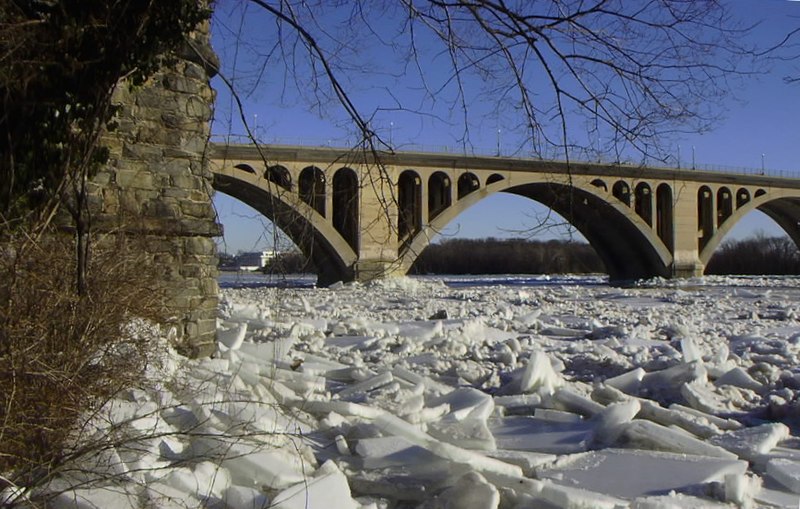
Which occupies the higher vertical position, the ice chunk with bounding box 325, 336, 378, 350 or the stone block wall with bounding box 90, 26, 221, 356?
the stone block wall with bounding box 90, 26, 221, 356

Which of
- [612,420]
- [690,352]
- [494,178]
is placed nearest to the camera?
[612,420]

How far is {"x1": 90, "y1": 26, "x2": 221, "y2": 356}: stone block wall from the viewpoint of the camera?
19.5ft

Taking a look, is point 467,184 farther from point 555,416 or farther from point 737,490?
point 737,490

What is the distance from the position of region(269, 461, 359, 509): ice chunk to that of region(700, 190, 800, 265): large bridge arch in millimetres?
37911

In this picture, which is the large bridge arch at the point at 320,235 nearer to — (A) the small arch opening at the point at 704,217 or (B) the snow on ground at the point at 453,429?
(B) the snow on ground at the point at 453,429

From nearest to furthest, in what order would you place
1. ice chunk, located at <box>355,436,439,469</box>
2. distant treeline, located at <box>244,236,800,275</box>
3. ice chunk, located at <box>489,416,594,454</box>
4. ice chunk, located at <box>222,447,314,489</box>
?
ice chunk, located at <box>222,447,314,489</box>
ice chunk, located at <box>355,436,439,469</box>
ice chunk, located at <box>489,416,594,454</box>
distant treeline, located at <box>244,236,800,275</box>

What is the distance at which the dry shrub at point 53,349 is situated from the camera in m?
2.87

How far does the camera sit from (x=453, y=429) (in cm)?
423

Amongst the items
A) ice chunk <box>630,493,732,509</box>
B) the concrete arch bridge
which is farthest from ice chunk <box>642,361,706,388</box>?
the concrete arch bridge

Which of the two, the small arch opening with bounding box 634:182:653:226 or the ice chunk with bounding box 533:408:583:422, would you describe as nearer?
the ice chunk with bounding box 533:408:583:422

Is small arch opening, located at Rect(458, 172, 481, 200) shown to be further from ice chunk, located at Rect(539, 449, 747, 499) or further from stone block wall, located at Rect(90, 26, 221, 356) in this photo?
ice chunk, located at Rect(539, 449, 747, 499)

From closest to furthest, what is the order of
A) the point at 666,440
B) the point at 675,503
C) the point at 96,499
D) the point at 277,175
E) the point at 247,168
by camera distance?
the point at 96,499 → the point at 675,503 → the point at 666,440 → the point at 277,175 → the point at 247,168

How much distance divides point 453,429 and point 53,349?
2233 mm

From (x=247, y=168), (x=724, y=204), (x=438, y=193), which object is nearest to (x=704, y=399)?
(x=247, y=168)
